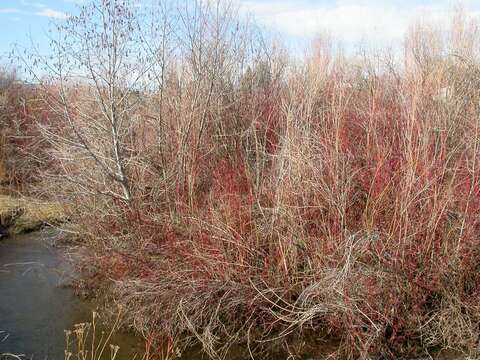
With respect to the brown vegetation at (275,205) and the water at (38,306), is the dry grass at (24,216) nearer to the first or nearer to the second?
the water at (38,306)

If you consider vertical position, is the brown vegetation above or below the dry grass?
above

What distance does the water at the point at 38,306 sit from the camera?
228 inches

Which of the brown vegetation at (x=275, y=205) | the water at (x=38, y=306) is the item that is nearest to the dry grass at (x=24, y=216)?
the water at (x=38, y=306)

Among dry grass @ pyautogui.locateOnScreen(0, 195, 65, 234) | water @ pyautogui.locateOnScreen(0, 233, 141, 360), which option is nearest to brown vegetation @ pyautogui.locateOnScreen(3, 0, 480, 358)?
water @ pyautogui.locateOnScreen(0, 233, 141, 360)

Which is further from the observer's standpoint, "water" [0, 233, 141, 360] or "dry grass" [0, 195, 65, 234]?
"dry grass" [0, 195, 65, 234]

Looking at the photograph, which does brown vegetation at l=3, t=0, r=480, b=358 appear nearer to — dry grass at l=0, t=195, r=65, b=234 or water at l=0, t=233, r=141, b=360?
water at l=0, t=233, r=141, b=360

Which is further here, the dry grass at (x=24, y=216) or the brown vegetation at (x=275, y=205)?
the dry grass at (x=24, y=216)

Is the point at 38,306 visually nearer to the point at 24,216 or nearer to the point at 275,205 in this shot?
the point at 275,205

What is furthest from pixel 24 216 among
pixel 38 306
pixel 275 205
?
pixel 275 205

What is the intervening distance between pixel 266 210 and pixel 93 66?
311cm

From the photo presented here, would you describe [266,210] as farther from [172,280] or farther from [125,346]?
[125,346]

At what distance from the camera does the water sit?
580 cm

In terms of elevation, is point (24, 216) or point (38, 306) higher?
point (38, 306)

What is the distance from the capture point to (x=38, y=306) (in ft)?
22.6
